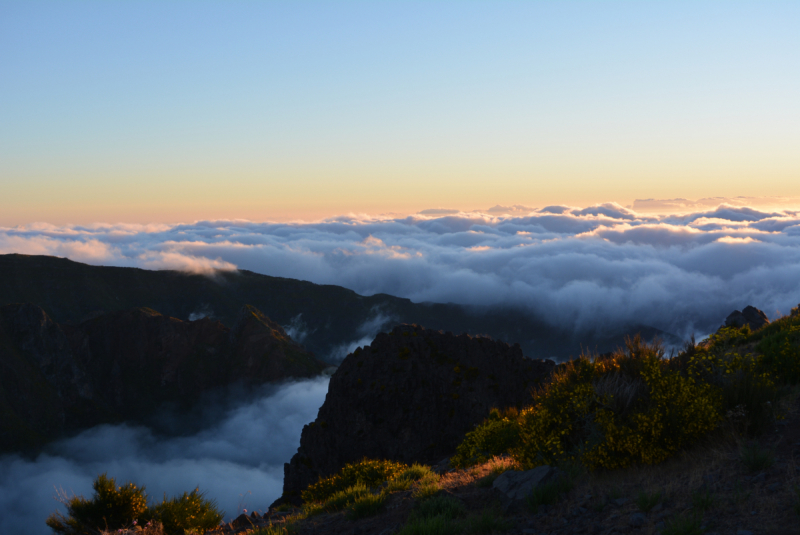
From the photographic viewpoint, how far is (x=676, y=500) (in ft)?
21.8

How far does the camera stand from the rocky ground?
5.97 meters

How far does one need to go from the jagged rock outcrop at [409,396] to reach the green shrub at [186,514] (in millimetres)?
14816

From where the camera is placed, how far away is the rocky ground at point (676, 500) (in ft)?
19.6

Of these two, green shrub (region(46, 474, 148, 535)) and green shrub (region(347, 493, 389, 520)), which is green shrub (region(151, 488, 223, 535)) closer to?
green shrub (region(46, 474, 148, 535))

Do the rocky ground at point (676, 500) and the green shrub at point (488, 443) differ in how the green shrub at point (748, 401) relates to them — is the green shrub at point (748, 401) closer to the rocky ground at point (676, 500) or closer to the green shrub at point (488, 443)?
the rocky ground at point (676, 500)

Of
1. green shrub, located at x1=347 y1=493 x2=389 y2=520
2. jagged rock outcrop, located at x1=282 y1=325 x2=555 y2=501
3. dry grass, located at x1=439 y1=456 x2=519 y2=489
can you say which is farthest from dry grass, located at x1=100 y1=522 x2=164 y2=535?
jagged rock outcrop, located at x1=282 y1=325 x2=555 y2=501

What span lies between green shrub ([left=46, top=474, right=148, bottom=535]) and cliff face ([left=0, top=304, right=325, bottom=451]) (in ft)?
496

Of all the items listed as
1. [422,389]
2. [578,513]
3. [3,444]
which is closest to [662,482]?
[578,513]

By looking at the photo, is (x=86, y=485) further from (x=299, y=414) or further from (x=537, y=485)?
(x=537, y=485)

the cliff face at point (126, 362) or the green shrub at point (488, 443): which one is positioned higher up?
the green shrub at point (488, 443)

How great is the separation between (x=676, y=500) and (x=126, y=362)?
194074mm

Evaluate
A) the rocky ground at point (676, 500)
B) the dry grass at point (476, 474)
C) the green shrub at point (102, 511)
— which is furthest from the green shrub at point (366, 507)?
the green shrub at point (102, 511)

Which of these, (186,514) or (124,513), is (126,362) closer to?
(124,513)

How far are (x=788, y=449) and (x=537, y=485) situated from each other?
3.91 metres
